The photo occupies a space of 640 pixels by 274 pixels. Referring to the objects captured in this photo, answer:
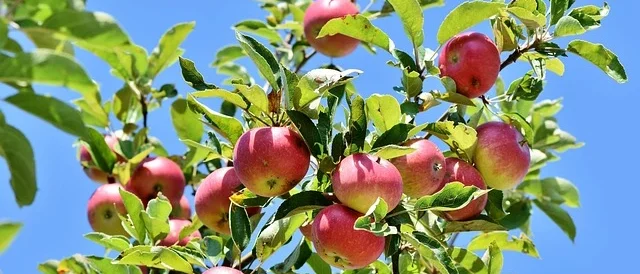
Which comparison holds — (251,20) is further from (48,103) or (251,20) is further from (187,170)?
(48,103)

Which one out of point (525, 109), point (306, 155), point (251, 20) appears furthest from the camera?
point (251, 20)

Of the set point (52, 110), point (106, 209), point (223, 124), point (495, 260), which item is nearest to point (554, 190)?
point (495, 260)

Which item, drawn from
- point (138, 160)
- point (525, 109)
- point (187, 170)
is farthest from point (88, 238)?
point (525, 109)

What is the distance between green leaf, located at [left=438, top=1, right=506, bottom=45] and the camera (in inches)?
87.0

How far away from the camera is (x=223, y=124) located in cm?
220

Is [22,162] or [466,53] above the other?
[22,162]

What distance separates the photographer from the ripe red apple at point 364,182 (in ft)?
6.23

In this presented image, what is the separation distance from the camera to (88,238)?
7.81 ft

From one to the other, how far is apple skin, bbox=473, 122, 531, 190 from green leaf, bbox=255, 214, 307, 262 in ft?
1.70

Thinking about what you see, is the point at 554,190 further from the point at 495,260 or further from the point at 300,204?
the point at 300,204

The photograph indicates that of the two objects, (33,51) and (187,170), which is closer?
(33,51)

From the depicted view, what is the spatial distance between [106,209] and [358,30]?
1.21 meters

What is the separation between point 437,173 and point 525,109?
48.0 inches

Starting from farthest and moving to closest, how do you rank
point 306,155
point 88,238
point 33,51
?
point 88,238 < point 306,155 < point 33,51
